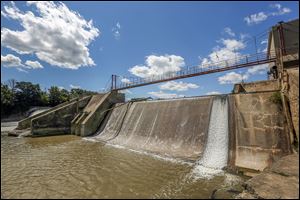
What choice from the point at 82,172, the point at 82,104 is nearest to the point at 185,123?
the point at 82,172

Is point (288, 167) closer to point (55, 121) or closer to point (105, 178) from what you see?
point (105, 178)

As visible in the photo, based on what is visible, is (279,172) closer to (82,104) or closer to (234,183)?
(234,183)

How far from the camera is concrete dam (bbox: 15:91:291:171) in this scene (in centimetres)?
724

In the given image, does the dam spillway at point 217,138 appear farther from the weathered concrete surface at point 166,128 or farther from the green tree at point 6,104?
the green tree at point 6,104

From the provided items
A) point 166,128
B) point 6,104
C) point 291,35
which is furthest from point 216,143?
point 6,104

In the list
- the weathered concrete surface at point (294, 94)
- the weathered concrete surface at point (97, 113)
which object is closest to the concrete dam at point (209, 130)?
the weathered concrete surface at point (97, 113)

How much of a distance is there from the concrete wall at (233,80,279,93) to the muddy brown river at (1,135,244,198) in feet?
20.7

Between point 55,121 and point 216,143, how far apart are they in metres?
15.3

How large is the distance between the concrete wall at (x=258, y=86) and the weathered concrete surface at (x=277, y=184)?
5.63 metres

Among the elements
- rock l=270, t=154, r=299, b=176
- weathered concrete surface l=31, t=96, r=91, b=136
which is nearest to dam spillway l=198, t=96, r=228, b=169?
rock l=270, t=154, r=299, b=176

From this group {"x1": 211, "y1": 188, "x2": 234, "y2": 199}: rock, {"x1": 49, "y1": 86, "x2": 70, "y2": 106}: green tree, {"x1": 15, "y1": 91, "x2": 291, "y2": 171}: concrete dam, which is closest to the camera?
{"x1": 211, "y1": 188, "x2": 234, "y2": 199}: rock

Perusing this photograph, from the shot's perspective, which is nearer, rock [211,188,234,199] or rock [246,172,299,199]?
rock [246,172,299,199]

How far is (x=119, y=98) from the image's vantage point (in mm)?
20062

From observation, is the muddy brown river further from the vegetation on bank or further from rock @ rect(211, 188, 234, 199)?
the vegetation on bank
